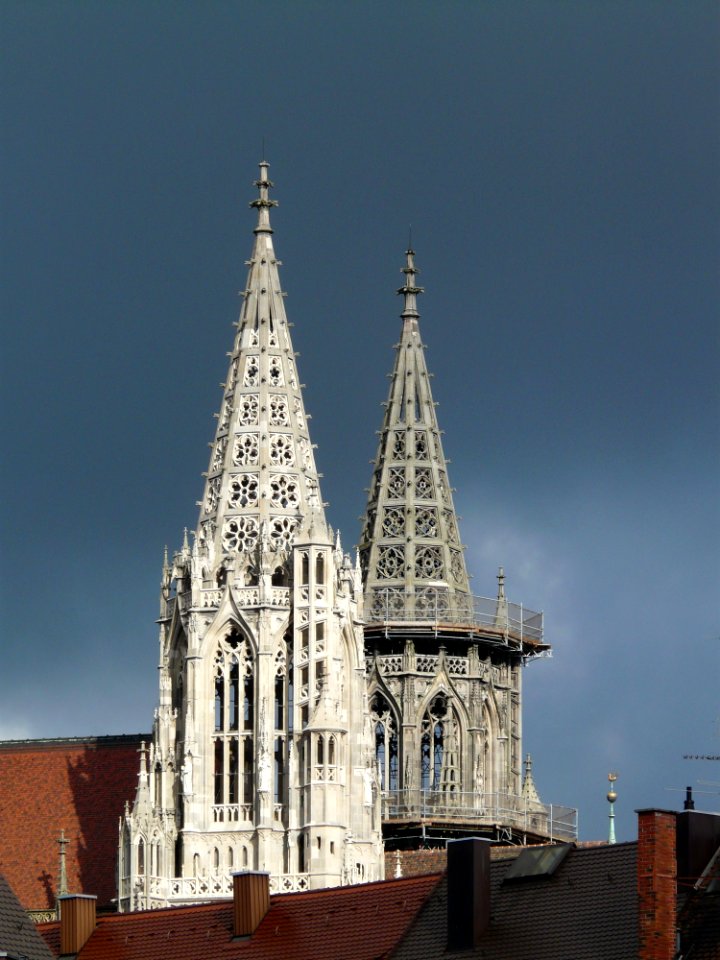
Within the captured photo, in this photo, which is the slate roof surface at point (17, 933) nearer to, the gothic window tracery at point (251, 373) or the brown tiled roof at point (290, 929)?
the brown tiled roof at point (290, 929)

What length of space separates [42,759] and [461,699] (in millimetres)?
16431

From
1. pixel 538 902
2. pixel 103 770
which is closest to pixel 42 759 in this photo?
pixel 103 770

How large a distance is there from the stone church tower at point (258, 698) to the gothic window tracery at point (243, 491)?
4 centimetres

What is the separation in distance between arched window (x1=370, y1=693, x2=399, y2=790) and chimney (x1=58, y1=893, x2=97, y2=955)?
117 feet

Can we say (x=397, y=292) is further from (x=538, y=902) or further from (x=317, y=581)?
(x=538, y=902)

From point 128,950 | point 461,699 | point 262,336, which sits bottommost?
point 128,950

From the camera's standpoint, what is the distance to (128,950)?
82.6 meters

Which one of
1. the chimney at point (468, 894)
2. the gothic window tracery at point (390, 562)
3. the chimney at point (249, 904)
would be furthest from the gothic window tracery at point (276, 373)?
the chimney at point (468, 894)

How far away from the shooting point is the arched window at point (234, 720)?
102000mm

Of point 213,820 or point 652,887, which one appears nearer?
point 652,887

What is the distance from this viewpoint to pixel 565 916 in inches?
2923

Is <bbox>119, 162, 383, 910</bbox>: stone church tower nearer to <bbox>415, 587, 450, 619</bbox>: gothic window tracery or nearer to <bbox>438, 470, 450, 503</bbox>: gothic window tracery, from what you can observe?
<bbox>415, 587, 450, 619</bbox>: gothic window tracery

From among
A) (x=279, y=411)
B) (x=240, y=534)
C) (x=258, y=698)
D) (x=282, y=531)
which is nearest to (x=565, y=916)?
(x=258, y=698)

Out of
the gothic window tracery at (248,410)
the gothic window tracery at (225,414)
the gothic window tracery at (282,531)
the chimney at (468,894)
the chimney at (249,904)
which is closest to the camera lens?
the chimney at (468,894)
